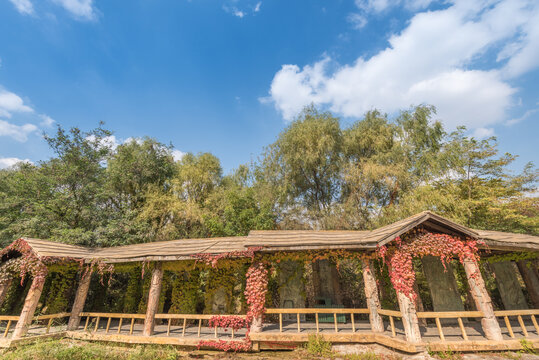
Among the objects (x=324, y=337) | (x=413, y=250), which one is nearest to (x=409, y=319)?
(x=413, y=250)

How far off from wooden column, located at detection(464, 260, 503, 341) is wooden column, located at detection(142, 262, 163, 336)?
36.9ft

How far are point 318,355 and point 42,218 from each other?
18.0 meters

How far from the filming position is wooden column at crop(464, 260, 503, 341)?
733cm

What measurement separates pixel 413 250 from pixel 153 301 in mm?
9603

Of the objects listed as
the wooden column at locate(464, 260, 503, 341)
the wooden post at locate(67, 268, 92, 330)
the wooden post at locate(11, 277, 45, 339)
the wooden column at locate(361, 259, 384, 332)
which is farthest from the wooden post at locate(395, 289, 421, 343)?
the wooden post at locate(11, 277, 45, 339)

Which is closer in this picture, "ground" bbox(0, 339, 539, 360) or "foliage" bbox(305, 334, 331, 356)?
"ground" bbox(0, 339, 539, 360)

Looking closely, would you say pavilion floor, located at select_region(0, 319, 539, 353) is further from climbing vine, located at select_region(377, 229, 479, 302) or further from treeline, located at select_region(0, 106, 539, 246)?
treeline, located at select_region(0, 106, 539, 246)

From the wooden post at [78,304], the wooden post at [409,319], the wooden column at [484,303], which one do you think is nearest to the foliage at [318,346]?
the wooden post at [409,319]

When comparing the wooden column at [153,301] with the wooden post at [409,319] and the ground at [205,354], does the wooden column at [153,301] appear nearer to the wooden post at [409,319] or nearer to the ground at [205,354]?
the ground at [205,354]

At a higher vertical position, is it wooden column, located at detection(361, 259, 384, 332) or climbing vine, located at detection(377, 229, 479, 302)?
climbing vine, located at detection(377, 229, 479, 302)

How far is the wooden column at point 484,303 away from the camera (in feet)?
24.1

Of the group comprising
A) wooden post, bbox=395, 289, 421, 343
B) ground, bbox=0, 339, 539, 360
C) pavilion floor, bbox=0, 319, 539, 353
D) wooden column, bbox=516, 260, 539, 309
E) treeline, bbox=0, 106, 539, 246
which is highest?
treeline, bbox=0, 106, 539, 246

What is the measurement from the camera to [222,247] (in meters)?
9.65

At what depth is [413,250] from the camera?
7773 millimetres
